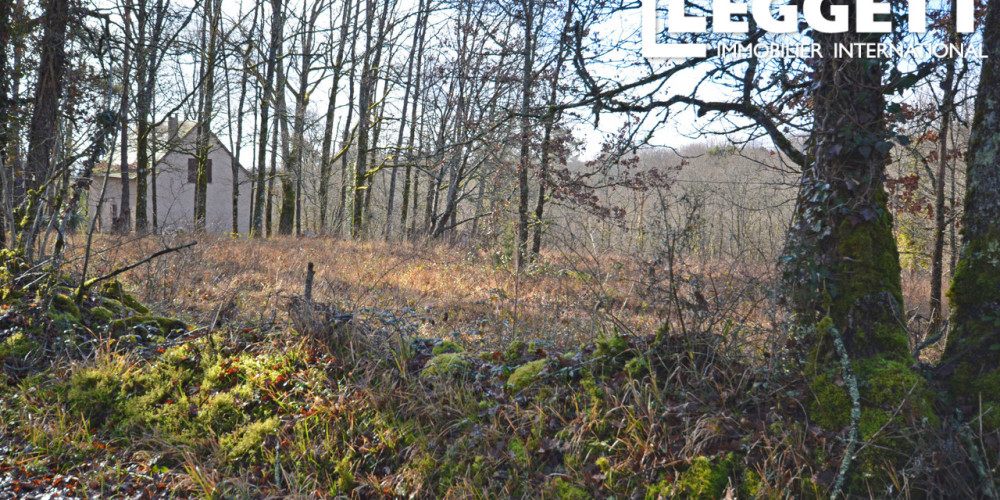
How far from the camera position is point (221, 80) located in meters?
20.3

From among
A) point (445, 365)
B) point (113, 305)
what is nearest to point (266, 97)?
point (113, 305)

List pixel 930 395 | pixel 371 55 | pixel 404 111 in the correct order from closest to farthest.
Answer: pixel 930 395, pixel 371 55, pixel 404 111

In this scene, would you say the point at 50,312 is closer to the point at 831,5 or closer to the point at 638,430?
the point at 638,430

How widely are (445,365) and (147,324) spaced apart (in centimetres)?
335

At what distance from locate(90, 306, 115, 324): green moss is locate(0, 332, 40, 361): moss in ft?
1.98

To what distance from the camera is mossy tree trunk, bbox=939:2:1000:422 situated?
11.6 ft

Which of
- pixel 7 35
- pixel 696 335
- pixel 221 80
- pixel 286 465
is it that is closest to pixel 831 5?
pixel 696 335

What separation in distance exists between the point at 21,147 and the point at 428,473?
8843 millimetres

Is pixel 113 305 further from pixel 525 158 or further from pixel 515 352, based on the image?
pixel 525 158

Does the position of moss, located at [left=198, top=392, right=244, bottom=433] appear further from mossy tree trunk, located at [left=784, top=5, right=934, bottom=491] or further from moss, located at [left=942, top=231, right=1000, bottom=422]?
moss, located at [left=942, top=231, right=1000, bottom=422]

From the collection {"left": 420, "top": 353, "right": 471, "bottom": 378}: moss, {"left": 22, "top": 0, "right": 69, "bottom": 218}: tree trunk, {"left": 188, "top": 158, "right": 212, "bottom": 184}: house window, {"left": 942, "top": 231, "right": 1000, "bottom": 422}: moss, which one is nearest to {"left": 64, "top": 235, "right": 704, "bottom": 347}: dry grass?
{"left": 420, "top": 353, "right": 471, "bottom": 378}: moss

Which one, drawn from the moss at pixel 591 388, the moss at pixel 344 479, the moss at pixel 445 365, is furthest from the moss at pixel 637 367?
the moss at pixel 344 479

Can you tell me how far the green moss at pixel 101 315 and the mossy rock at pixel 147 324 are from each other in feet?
0.72

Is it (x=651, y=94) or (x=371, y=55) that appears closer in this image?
(x=651, y=94)
